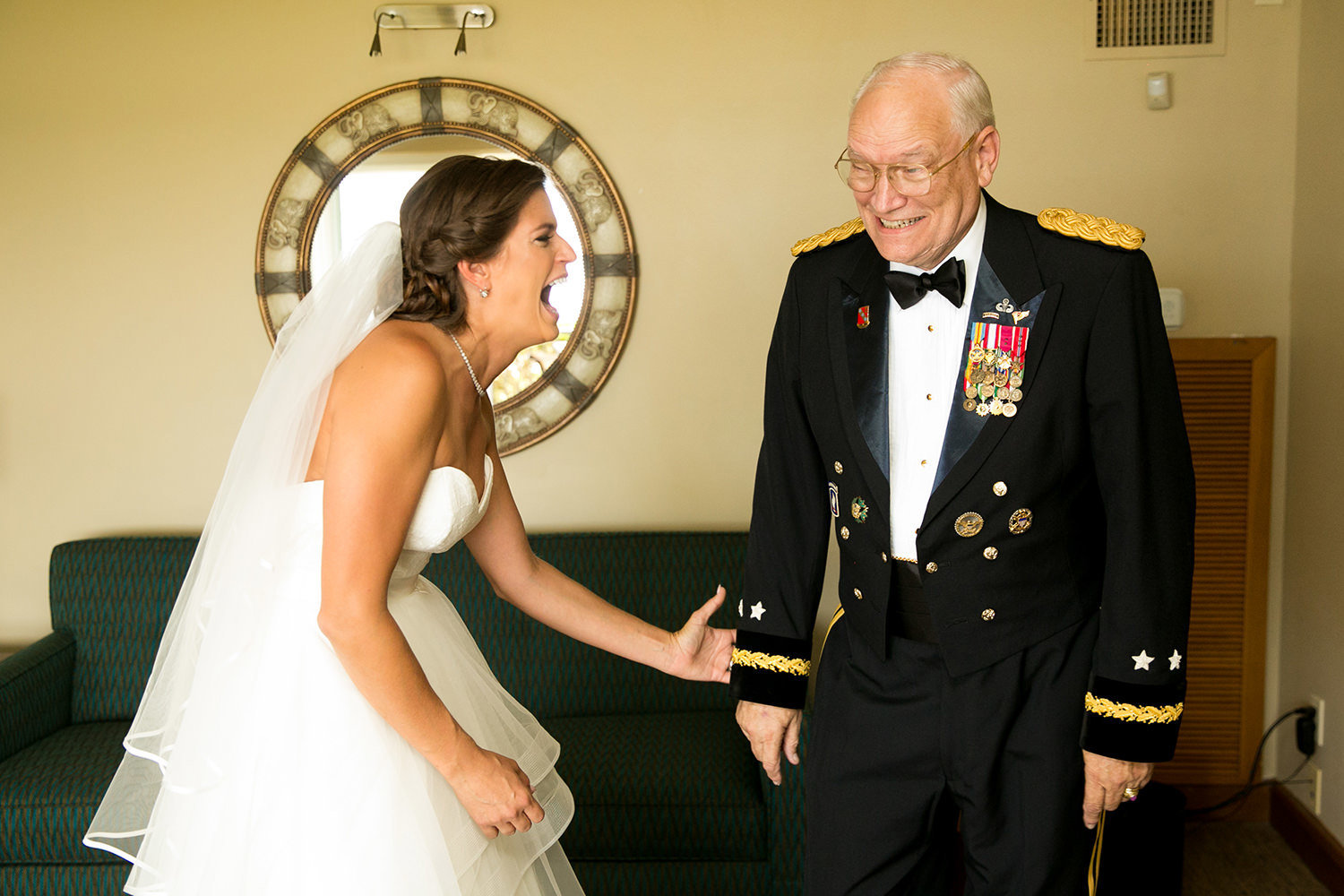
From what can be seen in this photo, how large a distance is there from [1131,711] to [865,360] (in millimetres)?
649

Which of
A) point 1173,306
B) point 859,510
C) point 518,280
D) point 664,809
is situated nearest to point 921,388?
point 859,510

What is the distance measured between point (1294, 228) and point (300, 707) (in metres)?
3.12

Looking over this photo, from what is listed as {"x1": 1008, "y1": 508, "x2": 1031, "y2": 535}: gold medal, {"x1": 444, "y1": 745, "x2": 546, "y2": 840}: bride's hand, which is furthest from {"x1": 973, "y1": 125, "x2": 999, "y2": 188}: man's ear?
{"x1": 444, "y1": 745, "x2": 546, "y2": 840}: bride's hand

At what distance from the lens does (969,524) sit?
1619 millimetres

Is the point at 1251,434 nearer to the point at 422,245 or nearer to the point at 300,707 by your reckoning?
the point at 422,245

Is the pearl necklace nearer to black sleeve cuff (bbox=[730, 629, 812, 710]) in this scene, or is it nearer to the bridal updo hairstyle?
the bridal updo hairstyle

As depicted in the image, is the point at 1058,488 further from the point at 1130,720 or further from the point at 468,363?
the point at 468,363

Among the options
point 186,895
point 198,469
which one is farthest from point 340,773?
point 198,469

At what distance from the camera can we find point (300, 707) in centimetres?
172

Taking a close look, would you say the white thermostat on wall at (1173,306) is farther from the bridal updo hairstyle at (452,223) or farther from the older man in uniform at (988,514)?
the bridal updo hairstyle at (452,223)

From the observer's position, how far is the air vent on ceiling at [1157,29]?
10.8 feet

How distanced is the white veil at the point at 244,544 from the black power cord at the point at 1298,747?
2866 millimetres

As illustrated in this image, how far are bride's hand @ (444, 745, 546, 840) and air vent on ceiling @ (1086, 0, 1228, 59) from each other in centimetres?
280

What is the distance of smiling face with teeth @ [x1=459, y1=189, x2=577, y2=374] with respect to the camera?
71.2 inches
